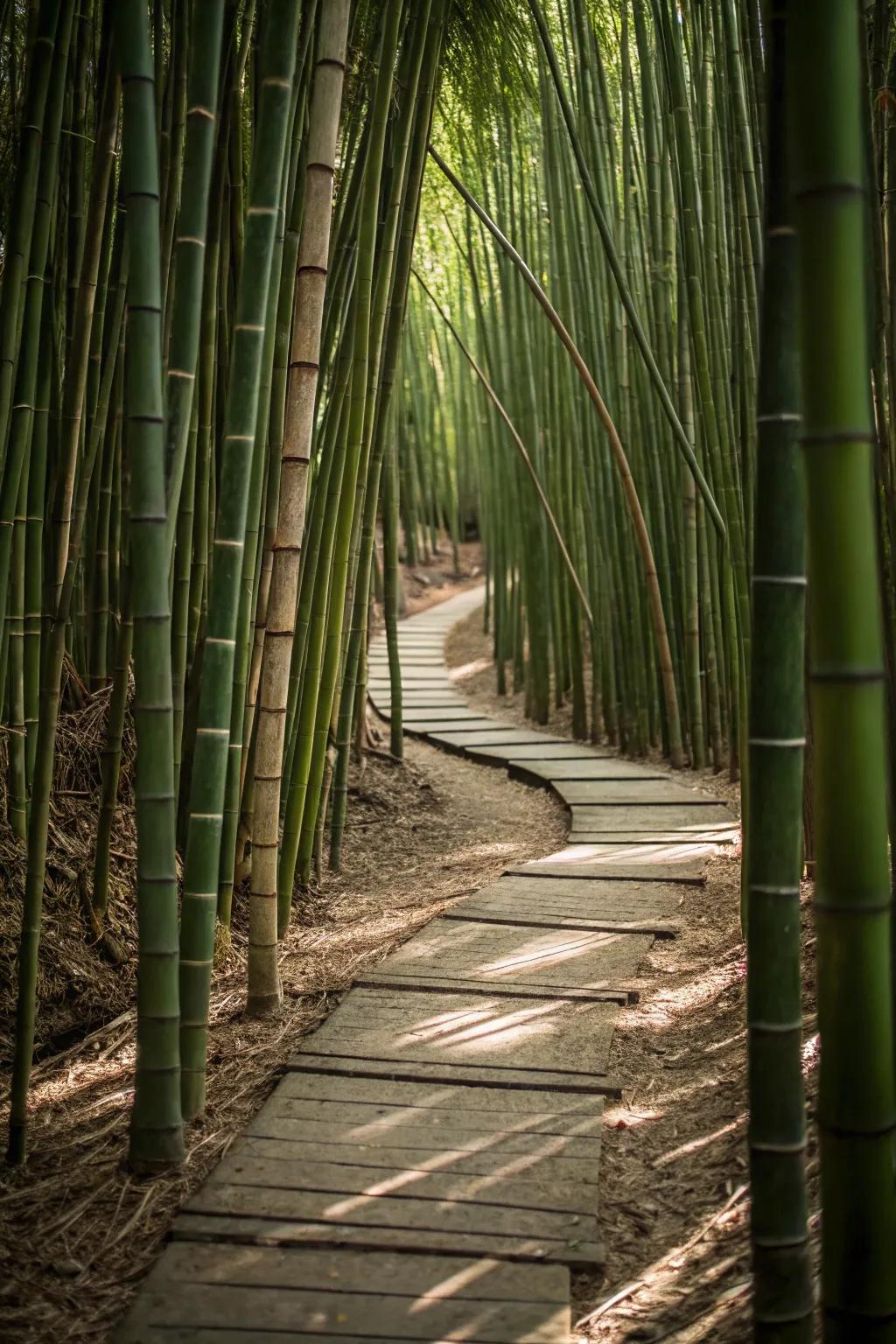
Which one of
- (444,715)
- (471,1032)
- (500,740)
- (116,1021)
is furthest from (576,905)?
(444,715)

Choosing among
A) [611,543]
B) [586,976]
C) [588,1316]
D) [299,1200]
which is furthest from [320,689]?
[611,543]

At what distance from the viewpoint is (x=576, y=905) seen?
1.97 metres

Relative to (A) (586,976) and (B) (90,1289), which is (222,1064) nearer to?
(B) (90,1289)

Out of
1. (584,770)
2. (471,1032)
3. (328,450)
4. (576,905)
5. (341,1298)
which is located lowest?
(341,1298)

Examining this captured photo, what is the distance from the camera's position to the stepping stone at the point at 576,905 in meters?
1.87

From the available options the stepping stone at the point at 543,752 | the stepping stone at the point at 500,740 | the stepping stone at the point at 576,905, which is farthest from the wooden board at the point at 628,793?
the stepping stone at the point at 576,905

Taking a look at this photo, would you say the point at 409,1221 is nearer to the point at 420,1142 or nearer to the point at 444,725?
the point at 420,1142

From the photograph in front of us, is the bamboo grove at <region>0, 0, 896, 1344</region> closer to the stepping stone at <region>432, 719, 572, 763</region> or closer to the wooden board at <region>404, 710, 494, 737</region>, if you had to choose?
the stepping stone at <region>432, 719, 572, 763</region>

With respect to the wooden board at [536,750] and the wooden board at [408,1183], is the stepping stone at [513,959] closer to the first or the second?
the wooden board at [408,1183]

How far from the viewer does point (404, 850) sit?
263 cm

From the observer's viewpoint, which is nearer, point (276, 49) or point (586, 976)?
point (276, 49)

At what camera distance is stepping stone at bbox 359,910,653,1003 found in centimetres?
160

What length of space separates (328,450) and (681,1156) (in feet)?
3.84

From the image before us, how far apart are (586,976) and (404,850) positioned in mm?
1034
